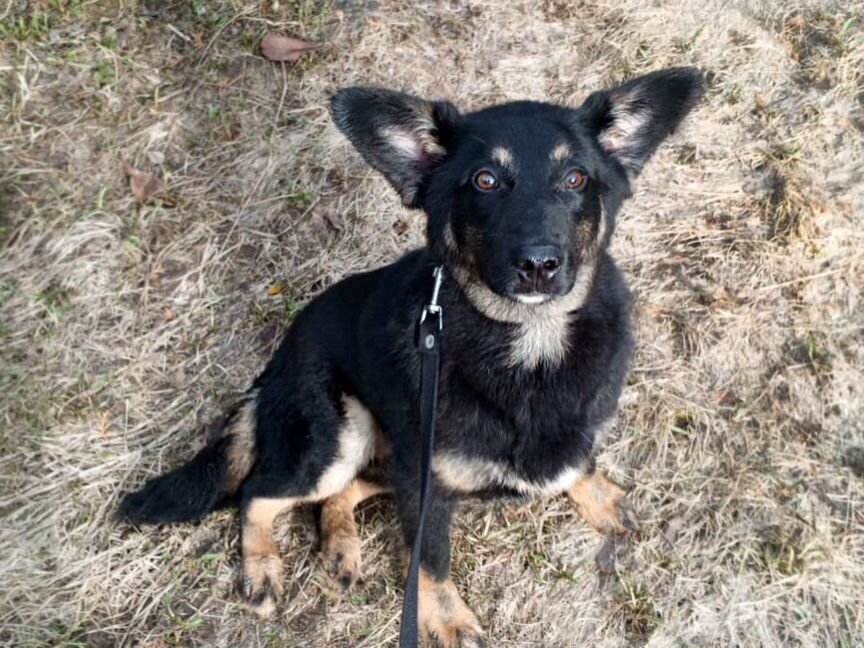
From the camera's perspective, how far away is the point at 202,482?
12.6ft

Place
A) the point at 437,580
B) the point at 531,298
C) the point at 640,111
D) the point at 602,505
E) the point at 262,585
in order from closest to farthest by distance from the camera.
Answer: the point at 531,298 → the point at 640,111 → the point at 437,580 → the point at 262,585 → the point at 602,505

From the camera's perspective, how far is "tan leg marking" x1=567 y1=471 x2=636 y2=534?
4039 mm

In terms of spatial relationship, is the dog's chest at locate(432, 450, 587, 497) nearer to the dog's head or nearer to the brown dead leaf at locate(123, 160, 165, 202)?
the dog's head

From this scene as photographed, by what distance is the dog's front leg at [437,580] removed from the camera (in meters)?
3.42

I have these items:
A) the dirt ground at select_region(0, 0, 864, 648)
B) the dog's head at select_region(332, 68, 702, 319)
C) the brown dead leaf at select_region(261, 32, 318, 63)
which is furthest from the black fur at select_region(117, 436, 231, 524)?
the brown dead leaf at select_region(261, 32, 318, 63)

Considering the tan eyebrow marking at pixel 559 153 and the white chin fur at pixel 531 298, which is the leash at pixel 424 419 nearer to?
the white chin fur at pixel 531 298

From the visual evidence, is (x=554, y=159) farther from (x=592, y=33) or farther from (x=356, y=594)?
(x=592, y=33)

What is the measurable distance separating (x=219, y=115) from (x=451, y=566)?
3.17 metres

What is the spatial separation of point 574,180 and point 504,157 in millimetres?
290

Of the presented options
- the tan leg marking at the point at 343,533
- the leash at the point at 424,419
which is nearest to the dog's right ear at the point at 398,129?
the leash at the point at 424,419

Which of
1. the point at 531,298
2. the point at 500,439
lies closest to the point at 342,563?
the point at 500,439

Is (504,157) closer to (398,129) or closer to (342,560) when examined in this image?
(398,129)

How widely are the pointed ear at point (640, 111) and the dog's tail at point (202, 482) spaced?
6.97 feet

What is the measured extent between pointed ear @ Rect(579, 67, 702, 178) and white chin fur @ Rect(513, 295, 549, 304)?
0.76 metres
